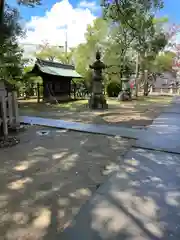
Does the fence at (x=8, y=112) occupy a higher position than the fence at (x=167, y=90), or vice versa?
the fence at (x=167, y=90)

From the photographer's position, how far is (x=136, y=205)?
2.21 m

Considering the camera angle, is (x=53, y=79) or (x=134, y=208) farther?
(x=53, y=79)

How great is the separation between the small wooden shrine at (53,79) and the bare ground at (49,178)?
894 centimetres

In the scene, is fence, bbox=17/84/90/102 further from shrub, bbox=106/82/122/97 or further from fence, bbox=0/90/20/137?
fence, bbox=0/90/20/137

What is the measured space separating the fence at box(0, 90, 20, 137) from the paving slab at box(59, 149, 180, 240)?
303 centimetres

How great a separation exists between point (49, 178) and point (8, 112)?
3.03 meters

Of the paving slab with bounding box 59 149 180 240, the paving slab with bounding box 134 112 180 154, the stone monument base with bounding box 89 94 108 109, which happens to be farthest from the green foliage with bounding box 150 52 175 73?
the paving slab with bounding box 59 149 180 240

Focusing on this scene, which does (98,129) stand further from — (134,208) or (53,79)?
(53,79)

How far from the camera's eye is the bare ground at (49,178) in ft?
6.33

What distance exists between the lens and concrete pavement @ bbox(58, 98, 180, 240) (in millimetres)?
1802

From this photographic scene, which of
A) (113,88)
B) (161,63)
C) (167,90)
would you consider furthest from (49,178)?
(167,90)

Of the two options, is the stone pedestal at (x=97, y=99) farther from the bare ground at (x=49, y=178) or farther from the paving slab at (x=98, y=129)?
the bare ground at (x=49, y=178)

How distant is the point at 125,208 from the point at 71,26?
28214mm

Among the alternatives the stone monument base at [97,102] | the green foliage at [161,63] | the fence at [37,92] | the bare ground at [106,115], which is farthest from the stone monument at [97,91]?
the green foliage at [161,63]
